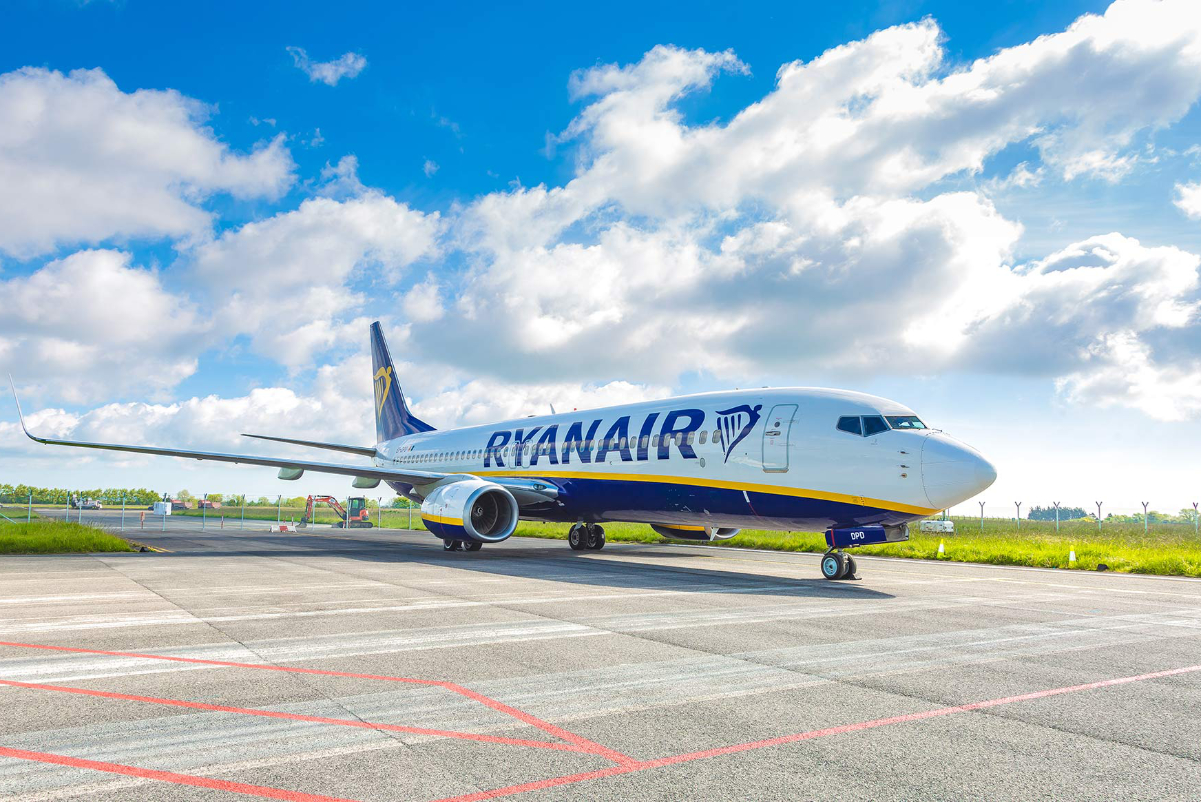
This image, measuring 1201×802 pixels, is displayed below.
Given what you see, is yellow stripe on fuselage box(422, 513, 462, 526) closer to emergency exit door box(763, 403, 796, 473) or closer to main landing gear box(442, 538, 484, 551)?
main landing gear box(442, 538, 484, 551)

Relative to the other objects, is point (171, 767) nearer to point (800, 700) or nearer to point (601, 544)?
point (800, 700)

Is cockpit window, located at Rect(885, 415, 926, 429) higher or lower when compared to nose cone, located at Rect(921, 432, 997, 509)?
higher

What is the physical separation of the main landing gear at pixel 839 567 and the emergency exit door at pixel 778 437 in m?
1.79

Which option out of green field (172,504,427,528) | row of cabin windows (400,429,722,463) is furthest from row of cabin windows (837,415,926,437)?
green field (172,504,427,528)

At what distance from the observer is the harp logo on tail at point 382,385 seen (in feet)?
114

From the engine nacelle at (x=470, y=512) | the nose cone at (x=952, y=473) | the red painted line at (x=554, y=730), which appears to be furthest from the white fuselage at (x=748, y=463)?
the red painted line at (x=554, y=730)

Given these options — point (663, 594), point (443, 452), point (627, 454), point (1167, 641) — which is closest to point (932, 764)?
point (1167, 641)

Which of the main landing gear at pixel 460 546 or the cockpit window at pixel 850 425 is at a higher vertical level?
the cockpit window at pixel 850 425

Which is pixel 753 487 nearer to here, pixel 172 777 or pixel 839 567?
pixel 839 567

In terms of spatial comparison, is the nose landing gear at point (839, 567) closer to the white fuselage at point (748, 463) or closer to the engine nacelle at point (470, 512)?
the white fuselage at point (748, 463)

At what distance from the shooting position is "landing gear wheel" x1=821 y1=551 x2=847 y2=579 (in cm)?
1367

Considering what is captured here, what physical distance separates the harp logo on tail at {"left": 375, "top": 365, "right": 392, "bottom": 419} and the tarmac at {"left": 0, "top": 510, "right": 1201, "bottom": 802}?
2422 centimetres

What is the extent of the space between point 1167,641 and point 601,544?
55.1 feet

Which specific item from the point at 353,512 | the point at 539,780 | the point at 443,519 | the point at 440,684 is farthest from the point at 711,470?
the point at 353,512
